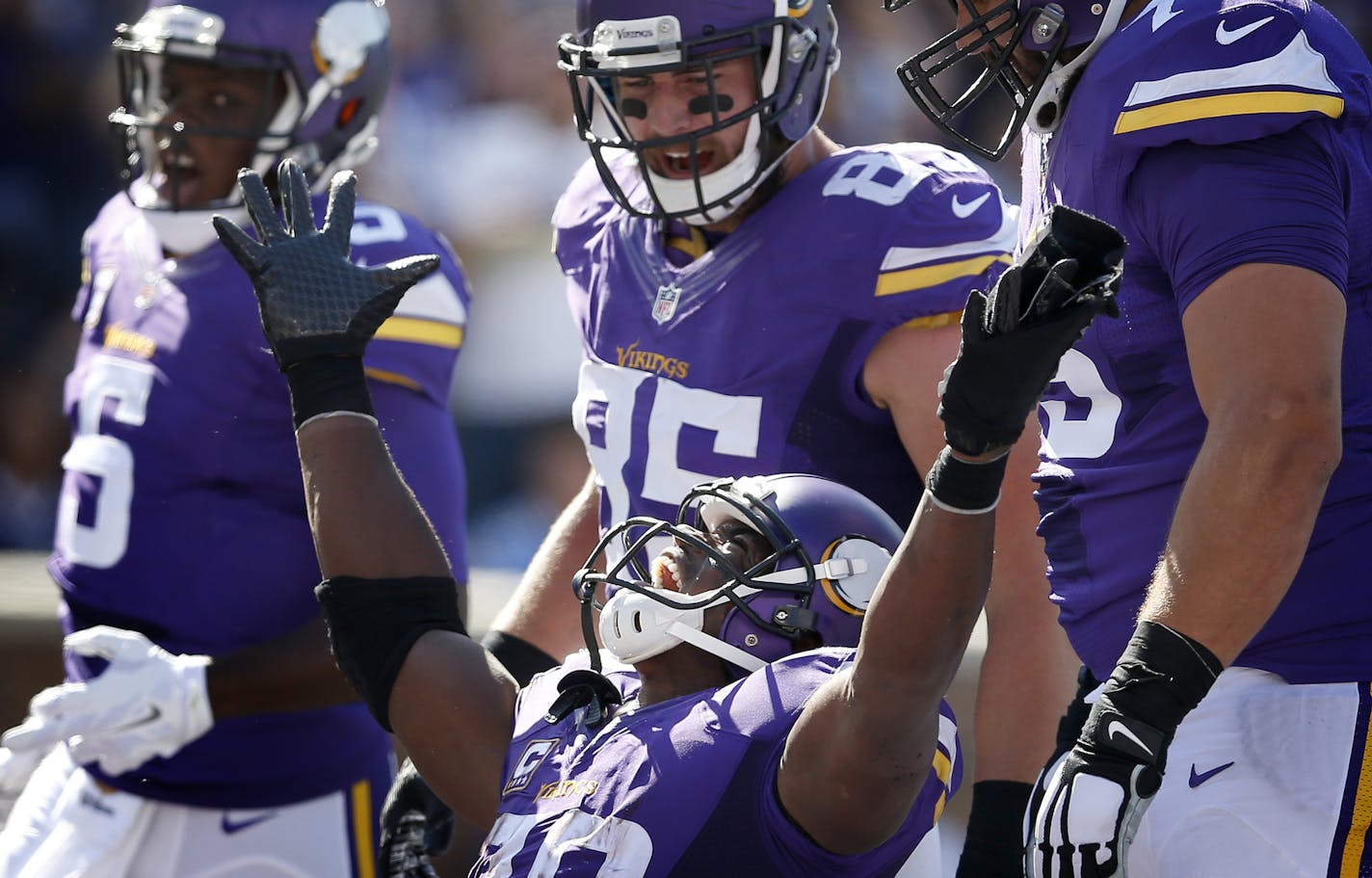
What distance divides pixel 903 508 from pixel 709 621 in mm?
571

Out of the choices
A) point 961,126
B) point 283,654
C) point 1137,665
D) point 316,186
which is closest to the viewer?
point 1137,665

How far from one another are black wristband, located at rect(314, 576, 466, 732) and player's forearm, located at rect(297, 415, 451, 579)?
0.8 inches

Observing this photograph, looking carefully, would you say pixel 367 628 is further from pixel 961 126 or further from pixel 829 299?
pixel 961 126

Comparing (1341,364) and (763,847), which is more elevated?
(1341,364)

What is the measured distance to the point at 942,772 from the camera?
224 centimetres

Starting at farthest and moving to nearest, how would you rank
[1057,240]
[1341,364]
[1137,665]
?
[1341,364] → [1137,665] → [1057,240]

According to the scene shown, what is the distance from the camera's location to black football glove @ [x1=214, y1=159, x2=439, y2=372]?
2.71 m

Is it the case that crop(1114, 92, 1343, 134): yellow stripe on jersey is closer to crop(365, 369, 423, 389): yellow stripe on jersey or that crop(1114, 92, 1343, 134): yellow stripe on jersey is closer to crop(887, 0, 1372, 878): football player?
crop(887, 0, 1372, 878): football player

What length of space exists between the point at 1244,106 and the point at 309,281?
4.35ft

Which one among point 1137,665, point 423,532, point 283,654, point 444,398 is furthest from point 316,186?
point 1137,665

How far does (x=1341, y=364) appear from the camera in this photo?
2.16m

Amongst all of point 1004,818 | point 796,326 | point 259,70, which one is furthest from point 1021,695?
point 259,70

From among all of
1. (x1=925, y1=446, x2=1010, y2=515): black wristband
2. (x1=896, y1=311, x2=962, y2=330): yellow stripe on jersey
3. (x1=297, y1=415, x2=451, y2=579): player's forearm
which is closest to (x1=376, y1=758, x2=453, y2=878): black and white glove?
(x1=297, y1=415, x2=451, y2=579): player's forearm

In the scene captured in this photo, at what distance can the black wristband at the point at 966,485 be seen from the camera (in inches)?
74.8
